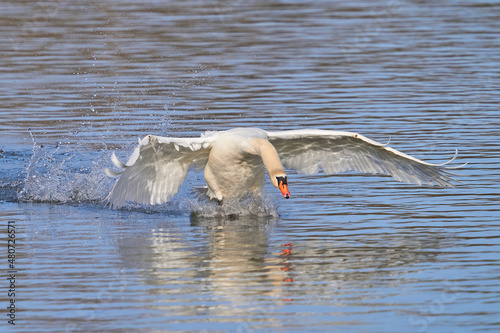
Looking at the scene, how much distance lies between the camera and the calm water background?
8141 mm

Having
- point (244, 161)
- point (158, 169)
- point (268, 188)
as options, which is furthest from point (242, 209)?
point (268, 188)

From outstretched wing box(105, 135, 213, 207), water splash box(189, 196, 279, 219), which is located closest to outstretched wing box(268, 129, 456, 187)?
→ water splash box(189, 196, 279, 219)

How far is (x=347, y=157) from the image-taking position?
1209 centimetres

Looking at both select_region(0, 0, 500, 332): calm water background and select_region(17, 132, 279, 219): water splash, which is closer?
select_region(0, 0, 500, 332): calm water background

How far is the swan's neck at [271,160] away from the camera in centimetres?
999

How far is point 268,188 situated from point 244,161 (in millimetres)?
1927

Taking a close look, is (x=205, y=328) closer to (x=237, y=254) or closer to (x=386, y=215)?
(x=237, y=254)

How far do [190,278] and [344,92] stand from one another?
11.2 meters

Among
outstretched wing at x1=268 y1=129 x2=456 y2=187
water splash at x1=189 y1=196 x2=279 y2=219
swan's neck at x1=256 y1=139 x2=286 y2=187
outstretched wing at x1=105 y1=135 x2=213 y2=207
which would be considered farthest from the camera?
water splash at x1=189 y1=196 x2=279 y2=219

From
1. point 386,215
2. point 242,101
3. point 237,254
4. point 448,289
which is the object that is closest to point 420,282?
point 448,289

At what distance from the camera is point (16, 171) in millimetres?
13984

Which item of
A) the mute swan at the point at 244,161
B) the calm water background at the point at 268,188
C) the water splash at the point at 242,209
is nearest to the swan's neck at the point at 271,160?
the mute swan at the point at 244,161

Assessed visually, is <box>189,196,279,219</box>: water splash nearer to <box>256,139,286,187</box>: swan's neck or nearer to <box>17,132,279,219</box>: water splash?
<box>17,132,279,219</box>: water splash

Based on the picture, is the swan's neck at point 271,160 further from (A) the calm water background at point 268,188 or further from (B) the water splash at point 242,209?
(B) the water splash at point 242,209
